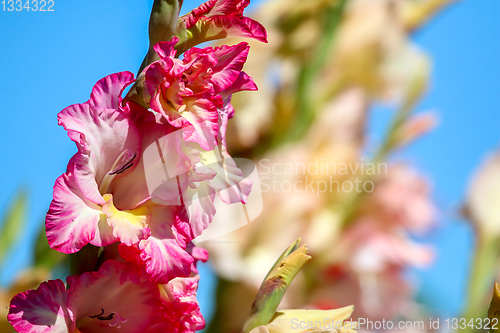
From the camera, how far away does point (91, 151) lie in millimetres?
199

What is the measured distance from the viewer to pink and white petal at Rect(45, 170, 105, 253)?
0.18 meters

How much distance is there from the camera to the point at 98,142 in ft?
0.67

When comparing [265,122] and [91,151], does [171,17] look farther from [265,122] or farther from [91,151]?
[265,122]

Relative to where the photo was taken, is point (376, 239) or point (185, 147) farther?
point (376, 239)

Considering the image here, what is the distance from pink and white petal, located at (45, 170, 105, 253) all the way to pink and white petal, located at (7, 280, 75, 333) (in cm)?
3

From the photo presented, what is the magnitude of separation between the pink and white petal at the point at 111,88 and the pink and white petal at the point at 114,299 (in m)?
0.07

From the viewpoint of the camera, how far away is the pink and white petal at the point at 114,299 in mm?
209

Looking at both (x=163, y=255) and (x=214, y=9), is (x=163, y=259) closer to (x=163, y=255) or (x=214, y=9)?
(x=163, y=255)

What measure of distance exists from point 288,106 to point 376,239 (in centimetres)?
21

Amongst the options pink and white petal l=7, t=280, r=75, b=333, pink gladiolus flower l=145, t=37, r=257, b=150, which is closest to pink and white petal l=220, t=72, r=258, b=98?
pink gladiolus flower l=145, t=37, r=257, b=150

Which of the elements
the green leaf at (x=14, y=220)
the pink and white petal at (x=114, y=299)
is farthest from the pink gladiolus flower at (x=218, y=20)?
the green leaf at (x=14, y=220)

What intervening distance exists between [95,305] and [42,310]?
3 centimetres

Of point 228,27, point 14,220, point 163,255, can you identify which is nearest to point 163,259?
point 163,255

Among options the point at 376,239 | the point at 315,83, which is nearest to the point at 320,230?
the point at 376,239
